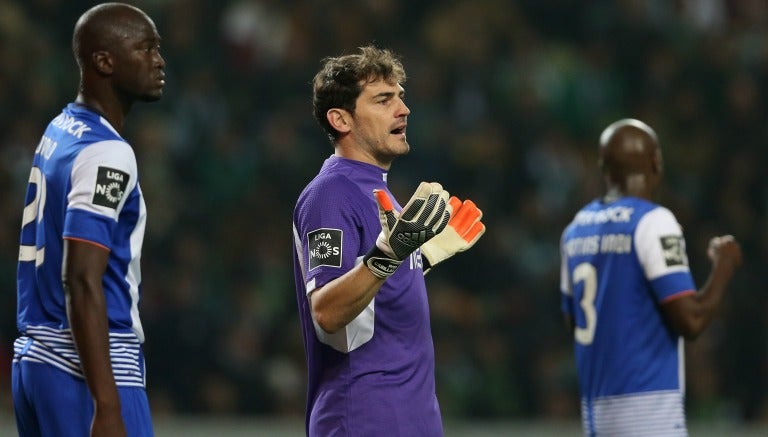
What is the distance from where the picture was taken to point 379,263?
11.3 ft

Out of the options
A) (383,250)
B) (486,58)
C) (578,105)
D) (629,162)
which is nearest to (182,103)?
(486,58)

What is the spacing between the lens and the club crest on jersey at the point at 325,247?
3643 millimetres

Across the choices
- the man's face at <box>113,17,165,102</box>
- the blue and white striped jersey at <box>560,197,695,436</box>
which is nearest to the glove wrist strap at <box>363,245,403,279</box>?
the man's face at <box>113,17,165,102</box>

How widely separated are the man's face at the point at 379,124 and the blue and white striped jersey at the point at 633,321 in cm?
154

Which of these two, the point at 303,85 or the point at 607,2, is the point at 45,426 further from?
the point at 607,2

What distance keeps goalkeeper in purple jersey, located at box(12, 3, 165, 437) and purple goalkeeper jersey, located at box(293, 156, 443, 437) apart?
0.54 m

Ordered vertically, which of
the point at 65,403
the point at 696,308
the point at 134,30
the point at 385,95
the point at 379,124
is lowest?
the point at 65,403

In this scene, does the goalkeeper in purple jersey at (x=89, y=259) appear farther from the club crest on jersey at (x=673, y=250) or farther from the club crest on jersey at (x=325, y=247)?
the club crest on jersey at (x=673, y=250)

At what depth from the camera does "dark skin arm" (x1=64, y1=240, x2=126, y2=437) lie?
3.33 metres

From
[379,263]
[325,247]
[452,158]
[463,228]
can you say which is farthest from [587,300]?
[452,158]

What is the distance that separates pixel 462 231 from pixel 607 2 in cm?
748

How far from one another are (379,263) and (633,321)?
200cm

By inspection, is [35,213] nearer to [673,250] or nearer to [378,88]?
[378,88]

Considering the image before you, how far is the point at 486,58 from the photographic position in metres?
10.4
